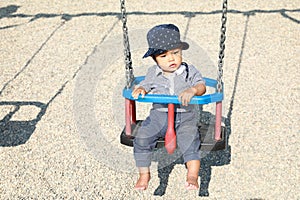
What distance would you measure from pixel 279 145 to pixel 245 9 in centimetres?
303

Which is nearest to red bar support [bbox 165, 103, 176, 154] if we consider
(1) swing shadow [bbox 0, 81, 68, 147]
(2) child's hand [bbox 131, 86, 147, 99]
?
(2) child's hand [bbox 131, 86, 147, 99]

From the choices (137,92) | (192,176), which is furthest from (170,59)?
(192,176)

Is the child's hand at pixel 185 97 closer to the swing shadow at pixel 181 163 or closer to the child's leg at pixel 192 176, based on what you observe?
the child's leg at pixel 192 176

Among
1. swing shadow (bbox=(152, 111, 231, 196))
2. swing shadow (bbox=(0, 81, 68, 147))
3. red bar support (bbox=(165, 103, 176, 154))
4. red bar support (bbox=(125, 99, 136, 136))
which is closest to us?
red bar support (bbox=(165, 103, 176, 154))

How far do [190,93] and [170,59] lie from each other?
9.8 inches

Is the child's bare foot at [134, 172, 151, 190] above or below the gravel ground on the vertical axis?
above

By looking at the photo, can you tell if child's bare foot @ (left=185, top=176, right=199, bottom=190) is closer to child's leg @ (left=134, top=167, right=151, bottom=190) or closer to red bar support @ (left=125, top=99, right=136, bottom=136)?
child's leg @ (left=134, top=167, right=151, bottom=190)

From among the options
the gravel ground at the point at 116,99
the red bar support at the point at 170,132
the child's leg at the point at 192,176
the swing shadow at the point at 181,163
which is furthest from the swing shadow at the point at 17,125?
the child's leg at the point at 192,176

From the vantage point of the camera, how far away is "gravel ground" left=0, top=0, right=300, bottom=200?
3.14 metres

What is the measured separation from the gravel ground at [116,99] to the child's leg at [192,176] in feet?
1.71

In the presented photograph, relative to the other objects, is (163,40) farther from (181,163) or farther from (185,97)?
(181,163)

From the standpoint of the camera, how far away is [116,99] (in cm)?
419

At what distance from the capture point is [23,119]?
393 centimetres

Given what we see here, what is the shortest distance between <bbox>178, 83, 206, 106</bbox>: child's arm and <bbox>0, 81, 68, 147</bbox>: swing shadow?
1575mm
